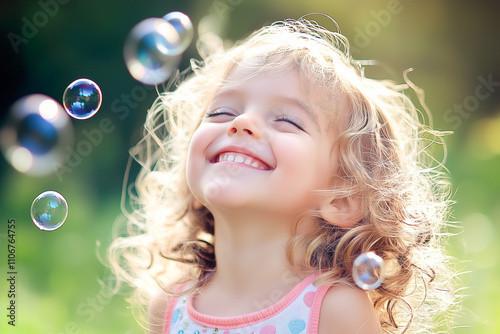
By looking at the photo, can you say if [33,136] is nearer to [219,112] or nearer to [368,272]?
[219,112]

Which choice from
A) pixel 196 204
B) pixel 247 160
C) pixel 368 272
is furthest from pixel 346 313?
pixel 196 204

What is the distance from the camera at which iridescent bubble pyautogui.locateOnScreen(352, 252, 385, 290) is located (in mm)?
1466

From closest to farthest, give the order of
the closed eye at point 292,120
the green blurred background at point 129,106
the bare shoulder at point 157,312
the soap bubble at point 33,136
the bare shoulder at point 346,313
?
1. the bare shoulder at point 346,313
2. the closed eye at point 292,120
3. the bare shoulder at point 157,312
4. the soap bubble at point 33,136
5. the green blurred background at point 129,106

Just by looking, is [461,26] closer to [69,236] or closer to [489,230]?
[489,230]

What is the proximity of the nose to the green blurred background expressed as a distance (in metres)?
1.68

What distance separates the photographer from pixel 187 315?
65.9 inches

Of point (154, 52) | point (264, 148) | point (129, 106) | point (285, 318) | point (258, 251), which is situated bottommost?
point (285, 318)

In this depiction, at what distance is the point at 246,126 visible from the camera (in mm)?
1519

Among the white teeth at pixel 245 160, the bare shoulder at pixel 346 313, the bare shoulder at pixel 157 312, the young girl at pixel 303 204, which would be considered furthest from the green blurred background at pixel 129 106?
the white teeth at pixel 245 160

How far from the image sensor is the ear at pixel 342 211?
1.60 meters

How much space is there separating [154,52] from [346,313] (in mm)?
1048

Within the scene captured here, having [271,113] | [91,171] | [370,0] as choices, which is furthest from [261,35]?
[370,0]

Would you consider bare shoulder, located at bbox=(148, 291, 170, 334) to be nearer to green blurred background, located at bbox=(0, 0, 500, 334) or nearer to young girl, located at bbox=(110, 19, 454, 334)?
young girl, located at bbox=(110, 19, 454, 334)

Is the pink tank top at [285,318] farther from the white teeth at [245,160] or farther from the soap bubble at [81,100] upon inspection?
the soap bubble at [81,100]
